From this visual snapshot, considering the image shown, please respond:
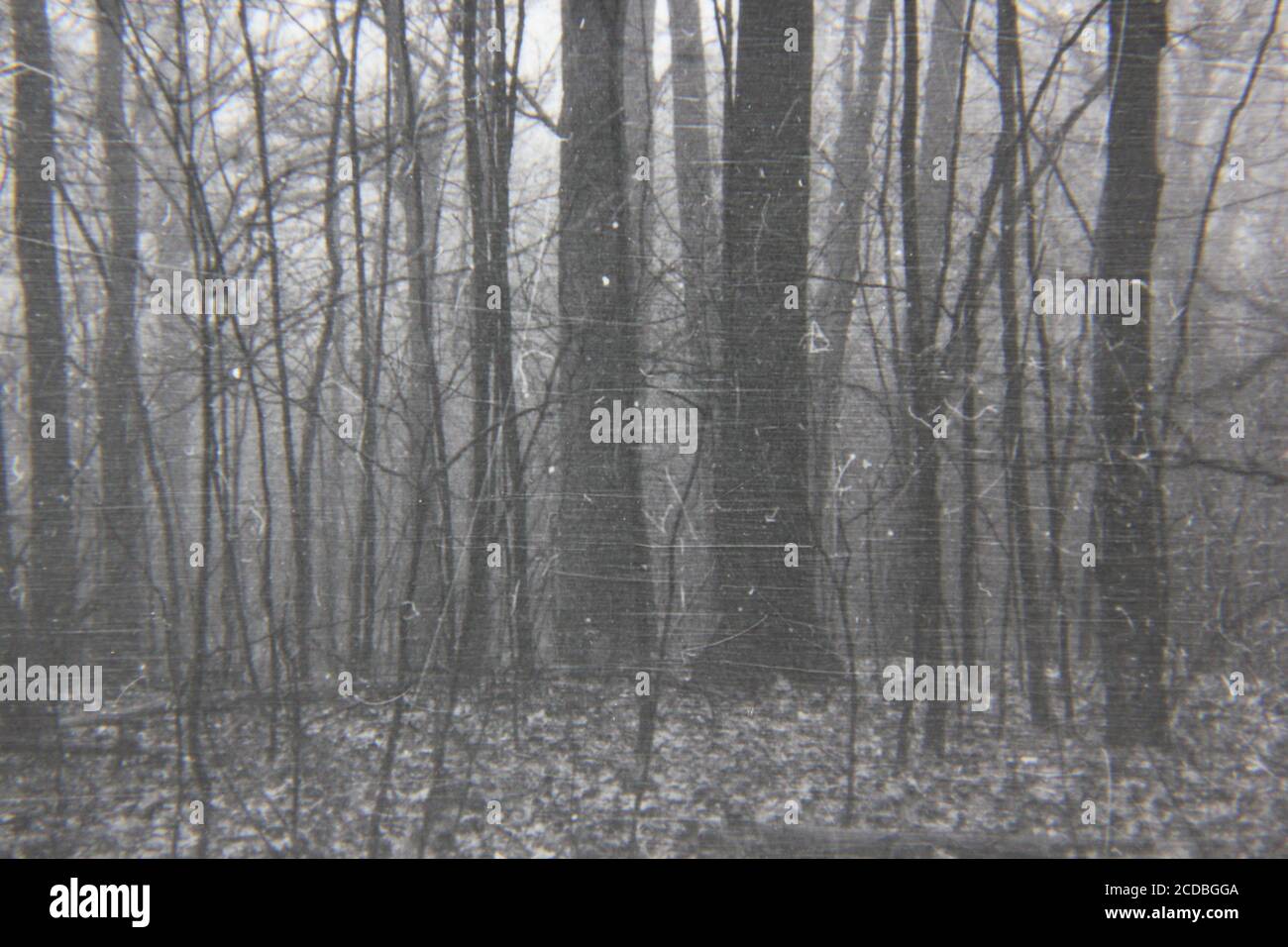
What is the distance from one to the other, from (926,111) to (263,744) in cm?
233

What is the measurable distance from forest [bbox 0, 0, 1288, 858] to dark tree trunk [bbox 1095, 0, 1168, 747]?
11 mm

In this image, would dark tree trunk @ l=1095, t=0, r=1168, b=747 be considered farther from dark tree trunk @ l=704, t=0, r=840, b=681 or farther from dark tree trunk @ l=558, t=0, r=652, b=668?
dark tree trunk @ l=558, t=0, r=652, b=668

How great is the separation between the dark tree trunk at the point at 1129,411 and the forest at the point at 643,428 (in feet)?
0.04

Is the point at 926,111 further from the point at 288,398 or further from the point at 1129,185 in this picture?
the point at 288,398

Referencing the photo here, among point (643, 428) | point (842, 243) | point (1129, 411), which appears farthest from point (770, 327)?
point (1129, 411)

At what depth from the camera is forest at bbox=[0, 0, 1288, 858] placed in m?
1.61

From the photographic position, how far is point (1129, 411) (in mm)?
1609

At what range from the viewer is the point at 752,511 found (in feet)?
5.38

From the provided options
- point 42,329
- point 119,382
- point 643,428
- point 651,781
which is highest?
point 42,329

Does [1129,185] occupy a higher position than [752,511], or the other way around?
[1129,185]

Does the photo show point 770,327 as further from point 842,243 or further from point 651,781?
point 651,781

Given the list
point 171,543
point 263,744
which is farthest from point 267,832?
point 171,543

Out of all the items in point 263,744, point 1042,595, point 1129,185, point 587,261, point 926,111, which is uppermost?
point 926,111

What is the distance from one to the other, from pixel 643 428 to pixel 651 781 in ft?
2.97
